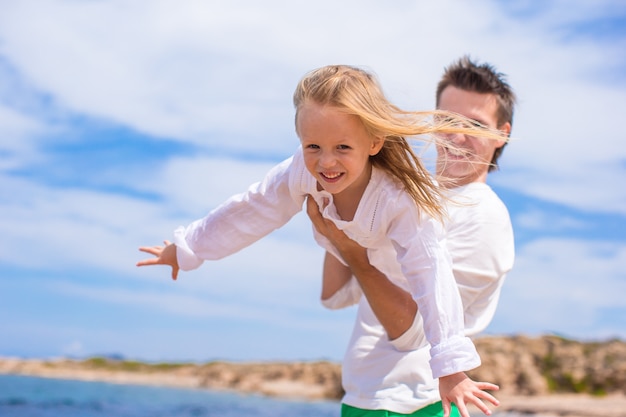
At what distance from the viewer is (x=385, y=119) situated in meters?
3.08

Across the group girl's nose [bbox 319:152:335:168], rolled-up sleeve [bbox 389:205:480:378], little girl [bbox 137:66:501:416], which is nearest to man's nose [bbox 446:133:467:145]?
little girl [bbox 137:66:501:416]

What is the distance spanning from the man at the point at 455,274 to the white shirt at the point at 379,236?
94mm

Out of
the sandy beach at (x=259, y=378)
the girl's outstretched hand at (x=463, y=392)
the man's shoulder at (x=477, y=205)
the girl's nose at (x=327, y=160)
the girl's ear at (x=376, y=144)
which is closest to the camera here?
the girl's outstretched hand at (x=463, y=392)

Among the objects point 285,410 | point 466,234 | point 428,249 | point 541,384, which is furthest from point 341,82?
point 285,410

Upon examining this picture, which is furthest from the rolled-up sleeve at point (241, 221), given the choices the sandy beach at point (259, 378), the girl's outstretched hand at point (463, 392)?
the sandy beach at point (259, 378)

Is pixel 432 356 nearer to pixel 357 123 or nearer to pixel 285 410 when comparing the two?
pixel 357 123

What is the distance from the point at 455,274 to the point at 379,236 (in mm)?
449

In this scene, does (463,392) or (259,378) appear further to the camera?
(259,378)

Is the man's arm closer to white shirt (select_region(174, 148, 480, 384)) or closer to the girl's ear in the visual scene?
white shirt (select_region(174, 148, 480, 384))

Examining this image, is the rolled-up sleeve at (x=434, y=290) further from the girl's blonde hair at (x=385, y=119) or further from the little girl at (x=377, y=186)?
the girl's blonde hair at (x=385, y=119)

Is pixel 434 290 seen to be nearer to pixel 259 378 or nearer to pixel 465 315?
pixel 465 315

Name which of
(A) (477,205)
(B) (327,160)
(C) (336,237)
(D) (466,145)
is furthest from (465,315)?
(B) (327,160)

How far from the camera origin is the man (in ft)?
10.7

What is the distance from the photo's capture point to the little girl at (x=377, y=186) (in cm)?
295
